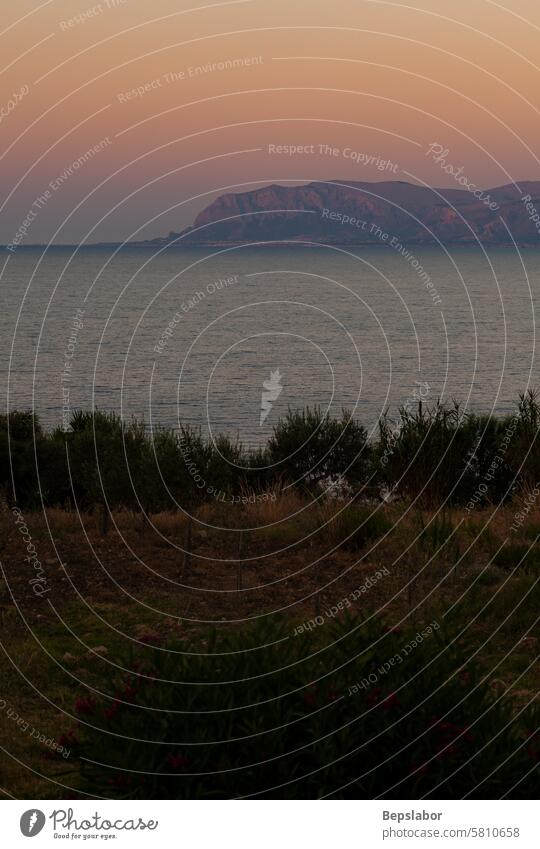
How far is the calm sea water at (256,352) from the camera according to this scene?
199 feet

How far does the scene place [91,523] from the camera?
542 inches

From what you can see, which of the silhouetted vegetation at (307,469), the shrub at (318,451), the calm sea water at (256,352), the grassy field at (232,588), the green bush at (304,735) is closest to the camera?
the green bush at (304,735)

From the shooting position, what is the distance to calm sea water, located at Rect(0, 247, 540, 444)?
199 ft

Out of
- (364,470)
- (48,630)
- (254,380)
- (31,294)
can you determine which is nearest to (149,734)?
(48,630)

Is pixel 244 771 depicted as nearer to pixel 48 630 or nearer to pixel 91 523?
pixel 48 630

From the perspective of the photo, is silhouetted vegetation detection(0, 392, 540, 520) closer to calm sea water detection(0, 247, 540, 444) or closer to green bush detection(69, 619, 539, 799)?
green bush detection(69, 619, 539, 799)

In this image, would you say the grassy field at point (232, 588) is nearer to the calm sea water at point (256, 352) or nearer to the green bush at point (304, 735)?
the green bush at point (304, 735)

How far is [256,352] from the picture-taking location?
90938mm

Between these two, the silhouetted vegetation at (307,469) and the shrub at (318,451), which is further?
the shrub at (318,451)

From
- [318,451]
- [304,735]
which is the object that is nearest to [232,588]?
[304,735]

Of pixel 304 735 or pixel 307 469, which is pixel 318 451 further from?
pixel 304 735

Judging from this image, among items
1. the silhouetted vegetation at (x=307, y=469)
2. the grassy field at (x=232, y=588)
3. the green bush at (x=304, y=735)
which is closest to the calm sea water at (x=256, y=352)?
the silhouetted vegetation at (x=307, y=469)

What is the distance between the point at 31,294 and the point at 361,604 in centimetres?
14628

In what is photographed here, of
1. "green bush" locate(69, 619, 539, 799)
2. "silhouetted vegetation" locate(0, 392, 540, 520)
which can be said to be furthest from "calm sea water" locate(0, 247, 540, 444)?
"green bush" locate(69, 619, 539, 799)
